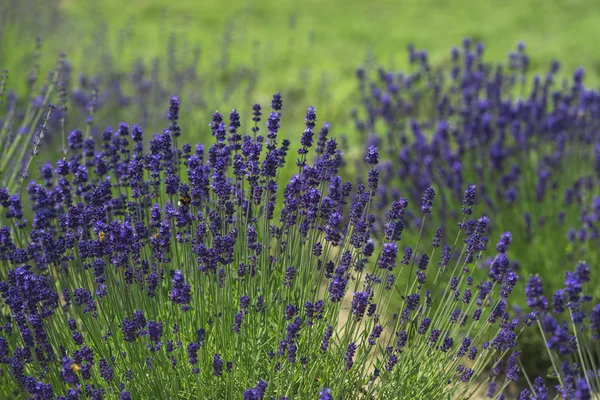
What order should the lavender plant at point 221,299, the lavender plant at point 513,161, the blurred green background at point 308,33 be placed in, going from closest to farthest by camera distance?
the lavender plant at point 221,299 < the lavender plant at point 513,161 < the blurred green background at point 308,33

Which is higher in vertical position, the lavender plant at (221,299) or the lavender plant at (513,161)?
the lavender plant at (513,161)

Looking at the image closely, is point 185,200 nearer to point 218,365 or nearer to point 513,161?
point 218,365

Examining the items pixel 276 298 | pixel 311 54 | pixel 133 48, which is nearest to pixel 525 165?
pixel 276 298

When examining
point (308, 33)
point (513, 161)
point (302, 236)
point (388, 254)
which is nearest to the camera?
point (388, 254)

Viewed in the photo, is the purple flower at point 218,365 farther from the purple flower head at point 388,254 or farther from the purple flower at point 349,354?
the purple flower head at point 388,254

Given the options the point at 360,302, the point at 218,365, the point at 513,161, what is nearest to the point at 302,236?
the point at 360,302

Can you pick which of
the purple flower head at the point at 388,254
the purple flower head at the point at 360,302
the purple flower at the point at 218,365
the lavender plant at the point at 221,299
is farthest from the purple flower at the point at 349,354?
the purple flower at the point at 218,365

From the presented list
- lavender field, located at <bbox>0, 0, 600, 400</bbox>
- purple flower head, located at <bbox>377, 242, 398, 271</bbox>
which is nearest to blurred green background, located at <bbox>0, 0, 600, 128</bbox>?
lavender field, located at <bbox>0, 0, 600, 400</bbox>

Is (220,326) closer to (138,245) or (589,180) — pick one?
(138,245)
